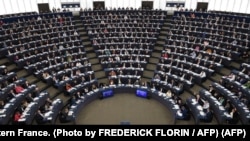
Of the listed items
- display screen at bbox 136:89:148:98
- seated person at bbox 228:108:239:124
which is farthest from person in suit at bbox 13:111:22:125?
seated person at bbox 228:108:239:124

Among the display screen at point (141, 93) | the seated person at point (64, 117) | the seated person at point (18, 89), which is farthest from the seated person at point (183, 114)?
→ the seated person at point (18, 89)

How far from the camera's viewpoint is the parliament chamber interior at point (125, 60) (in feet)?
53.7

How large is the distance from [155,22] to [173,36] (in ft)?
10.2

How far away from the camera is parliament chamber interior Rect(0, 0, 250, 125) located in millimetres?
16370

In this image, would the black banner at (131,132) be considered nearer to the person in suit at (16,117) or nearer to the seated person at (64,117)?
the person in suit at (16,117)

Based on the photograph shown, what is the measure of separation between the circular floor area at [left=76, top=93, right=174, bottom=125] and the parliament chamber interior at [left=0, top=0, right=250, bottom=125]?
379mm

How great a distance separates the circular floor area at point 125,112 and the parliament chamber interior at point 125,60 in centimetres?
38

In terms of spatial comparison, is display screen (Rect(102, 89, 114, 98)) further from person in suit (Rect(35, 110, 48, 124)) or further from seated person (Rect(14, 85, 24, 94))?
seated person (Rect(14, 85, 24, 94))

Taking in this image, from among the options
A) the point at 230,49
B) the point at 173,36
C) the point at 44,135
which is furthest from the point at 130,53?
the point at 44,135

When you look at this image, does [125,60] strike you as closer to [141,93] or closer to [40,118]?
[141,93]

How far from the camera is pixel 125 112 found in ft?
57.7

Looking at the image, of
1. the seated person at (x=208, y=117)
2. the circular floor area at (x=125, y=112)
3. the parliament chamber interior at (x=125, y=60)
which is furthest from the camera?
the circular floor area at (x=125, y=112)

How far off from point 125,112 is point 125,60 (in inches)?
232

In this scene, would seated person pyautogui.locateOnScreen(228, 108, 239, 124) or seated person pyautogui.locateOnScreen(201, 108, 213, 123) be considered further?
seated person pyautogui.locateOnScreen(201, 108, 213, 123)
